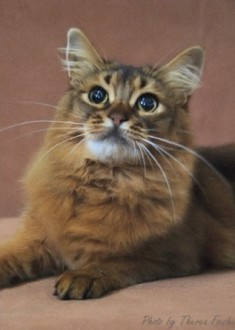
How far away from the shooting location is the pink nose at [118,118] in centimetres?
133

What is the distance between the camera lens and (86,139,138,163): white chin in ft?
4.43

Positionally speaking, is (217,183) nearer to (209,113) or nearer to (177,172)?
(177,172)

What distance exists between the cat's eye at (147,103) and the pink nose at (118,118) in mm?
72

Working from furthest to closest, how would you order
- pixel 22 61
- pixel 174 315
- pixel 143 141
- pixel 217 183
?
pixel 22 61 < pixel 217 183 < pixel 143 141 < pixel 174 315

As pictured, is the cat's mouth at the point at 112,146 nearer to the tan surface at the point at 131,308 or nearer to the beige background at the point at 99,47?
the tan surface at the point at 131,308

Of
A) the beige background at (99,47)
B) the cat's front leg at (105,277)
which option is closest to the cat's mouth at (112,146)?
the cat's front leg at (105,277)

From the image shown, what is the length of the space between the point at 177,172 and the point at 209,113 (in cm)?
52

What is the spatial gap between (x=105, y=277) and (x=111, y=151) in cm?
25

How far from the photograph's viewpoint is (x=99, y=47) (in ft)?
6.24

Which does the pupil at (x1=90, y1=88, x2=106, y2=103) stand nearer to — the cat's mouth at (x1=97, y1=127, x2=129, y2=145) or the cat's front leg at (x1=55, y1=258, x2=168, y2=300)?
the cat's mouth at (x1=97, y1=127, x2=129, y2=145)

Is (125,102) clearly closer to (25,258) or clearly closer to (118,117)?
(118,117)

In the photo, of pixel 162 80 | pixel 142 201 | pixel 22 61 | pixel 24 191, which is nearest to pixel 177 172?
pixel 142 201

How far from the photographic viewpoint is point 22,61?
188cm

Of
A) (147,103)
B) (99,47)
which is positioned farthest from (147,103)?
(99,47)
